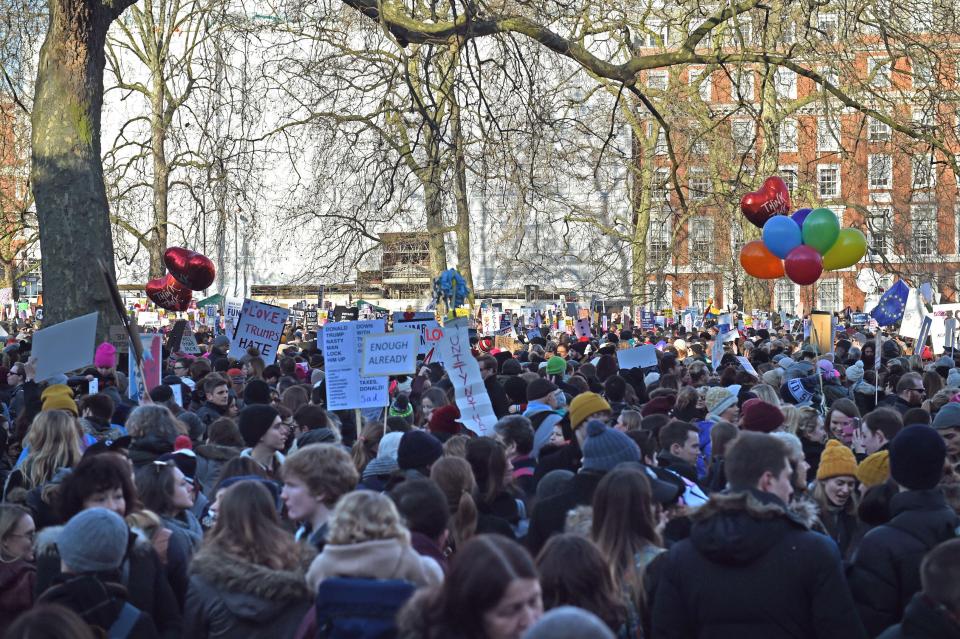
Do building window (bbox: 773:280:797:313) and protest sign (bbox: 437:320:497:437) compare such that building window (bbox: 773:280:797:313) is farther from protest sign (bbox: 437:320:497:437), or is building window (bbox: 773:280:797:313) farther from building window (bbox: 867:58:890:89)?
protest sign (bbox: 437:320:497:437)

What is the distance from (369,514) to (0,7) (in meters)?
12.1

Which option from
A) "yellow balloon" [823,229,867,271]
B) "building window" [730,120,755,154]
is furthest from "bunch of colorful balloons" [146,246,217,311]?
"building window" [730,120,755,154]

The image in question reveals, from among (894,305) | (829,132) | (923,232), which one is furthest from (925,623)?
(923,232)

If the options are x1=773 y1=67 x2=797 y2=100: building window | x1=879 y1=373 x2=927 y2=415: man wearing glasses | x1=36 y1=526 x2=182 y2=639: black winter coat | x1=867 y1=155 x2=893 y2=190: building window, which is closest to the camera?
x1=36 y1=526 x2=182 y2=639: black winter coat

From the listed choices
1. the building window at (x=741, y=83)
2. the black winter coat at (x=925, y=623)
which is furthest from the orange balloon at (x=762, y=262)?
the black winter coat at (x=925, y=623)

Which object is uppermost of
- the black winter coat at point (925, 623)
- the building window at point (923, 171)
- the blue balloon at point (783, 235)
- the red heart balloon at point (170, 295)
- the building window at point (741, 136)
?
the building window at point (741, 136)

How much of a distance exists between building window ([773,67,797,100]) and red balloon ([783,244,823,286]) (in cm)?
467

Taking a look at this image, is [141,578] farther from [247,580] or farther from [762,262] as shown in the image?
[762,262]

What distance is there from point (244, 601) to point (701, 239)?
126 feet

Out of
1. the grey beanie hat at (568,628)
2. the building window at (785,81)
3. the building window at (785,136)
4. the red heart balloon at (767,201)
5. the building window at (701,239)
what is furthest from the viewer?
the building window at (701,239)

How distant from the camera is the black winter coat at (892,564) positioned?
4285 mm

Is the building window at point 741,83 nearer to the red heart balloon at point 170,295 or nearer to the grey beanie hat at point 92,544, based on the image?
the red heart balloon at point 170,295

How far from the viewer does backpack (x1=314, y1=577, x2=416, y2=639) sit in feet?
11.5

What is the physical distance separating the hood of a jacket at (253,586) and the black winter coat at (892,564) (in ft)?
6.13
